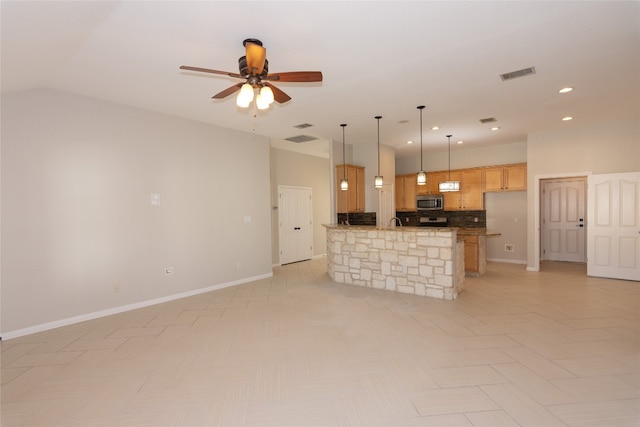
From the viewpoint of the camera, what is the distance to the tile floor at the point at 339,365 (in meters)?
2.18

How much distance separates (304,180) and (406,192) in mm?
3008

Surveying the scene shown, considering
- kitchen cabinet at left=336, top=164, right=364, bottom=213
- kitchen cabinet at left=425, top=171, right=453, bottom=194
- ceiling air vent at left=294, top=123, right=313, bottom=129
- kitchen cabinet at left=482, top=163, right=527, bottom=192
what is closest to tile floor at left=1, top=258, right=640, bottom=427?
kitchen cabinet at left=336, top=164, right=364, bottom=213

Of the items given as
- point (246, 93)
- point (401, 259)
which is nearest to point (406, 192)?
point (401, 259)

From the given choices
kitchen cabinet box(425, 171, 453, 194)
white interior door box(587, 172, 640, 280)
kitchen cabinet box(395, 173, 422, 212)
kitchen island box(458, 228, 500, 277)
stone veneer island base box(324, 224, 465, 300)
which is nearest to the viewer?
stone veneer island base box(324, 224, 465, 300)

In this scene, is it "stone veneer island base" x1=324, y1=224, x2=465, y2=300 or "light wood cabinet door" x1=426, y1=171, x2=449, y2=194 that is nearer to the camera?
"stone veneer island base" x1=324, y1=224, x2=465, y2=300

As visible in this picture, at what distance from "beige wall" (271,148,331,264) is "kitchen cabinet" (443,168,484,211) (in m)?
3.34

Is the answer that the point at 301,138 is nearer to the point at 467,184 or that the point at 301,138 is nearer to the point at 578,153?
the point at 467,184

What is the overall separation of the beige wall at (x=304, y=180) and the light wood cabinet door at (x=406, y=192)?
213cm

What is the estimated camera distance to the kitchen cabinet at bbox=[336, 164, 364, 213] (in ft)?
23.1

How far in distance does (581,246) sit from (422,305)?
6.16 metres

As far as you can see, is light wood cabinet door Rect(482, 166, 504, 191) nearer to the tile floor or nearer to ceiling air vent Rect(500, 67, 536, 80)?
the tile floor

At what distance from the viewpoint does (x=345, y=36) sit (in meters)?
2.85

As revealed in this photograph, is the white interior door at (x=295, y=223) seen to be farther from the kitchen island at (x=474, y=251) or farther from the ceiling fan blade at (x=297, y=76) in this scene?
the ceiling fan blade at (x=297, y=76)

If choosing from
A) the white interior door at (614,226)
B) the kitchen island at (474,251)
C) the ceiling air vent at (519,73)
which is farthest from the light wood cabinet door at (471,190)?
the ceiling air vent at (519,73)
